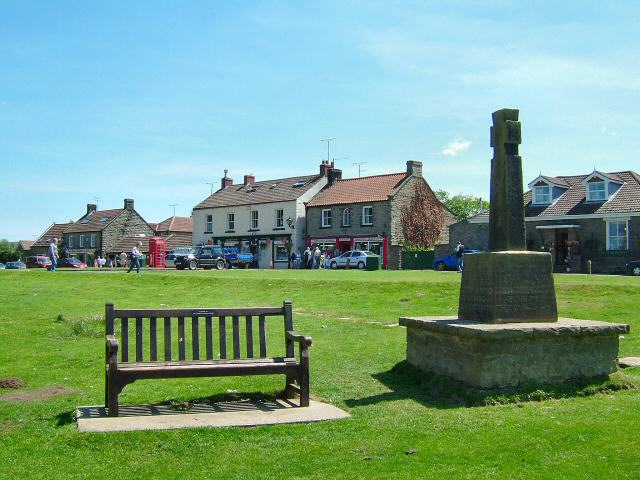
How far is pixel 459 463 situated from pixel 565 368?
3.13 meters

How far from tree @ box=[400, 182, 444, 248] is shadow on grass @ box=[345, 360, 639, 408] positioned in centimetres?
4872

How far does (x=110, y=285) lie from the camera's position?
2500 centimetres

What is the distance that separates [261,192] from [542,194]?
96.7ft

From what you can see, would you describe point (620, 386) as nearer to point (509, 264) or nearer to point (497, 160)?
point (509, 264)

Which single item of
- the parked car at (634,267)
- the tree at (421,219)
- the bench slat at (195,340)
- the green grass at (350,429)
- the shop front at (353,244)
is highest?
the tree at (421,219)

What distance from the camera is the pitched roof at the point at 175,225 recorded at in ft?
301

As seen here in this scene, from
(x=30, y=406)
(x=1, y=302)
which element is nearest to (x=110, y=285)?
(x=1, y=302)

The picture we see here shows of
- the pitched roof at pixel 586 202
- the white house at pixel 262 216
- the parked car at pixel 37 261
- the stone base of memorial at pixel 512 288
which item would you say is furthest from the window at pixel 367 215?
the stone base of memorial at pixel 512 288

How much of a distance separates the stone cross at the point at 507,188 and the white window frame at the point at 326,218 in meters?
52.0

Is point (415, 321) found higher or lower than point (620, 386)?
higher

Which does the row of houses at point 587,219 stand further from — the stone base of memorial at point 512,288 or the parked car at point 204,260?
the stone base of memorial at point 512,288

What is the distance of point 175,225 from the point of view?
9256 cm

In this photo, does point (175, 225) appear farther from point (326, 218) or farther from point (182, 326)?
point (182, 326)

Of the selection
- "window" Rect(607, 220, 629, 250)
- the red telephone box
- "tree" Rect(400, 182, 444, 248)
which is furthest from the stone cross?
the red telephone box
